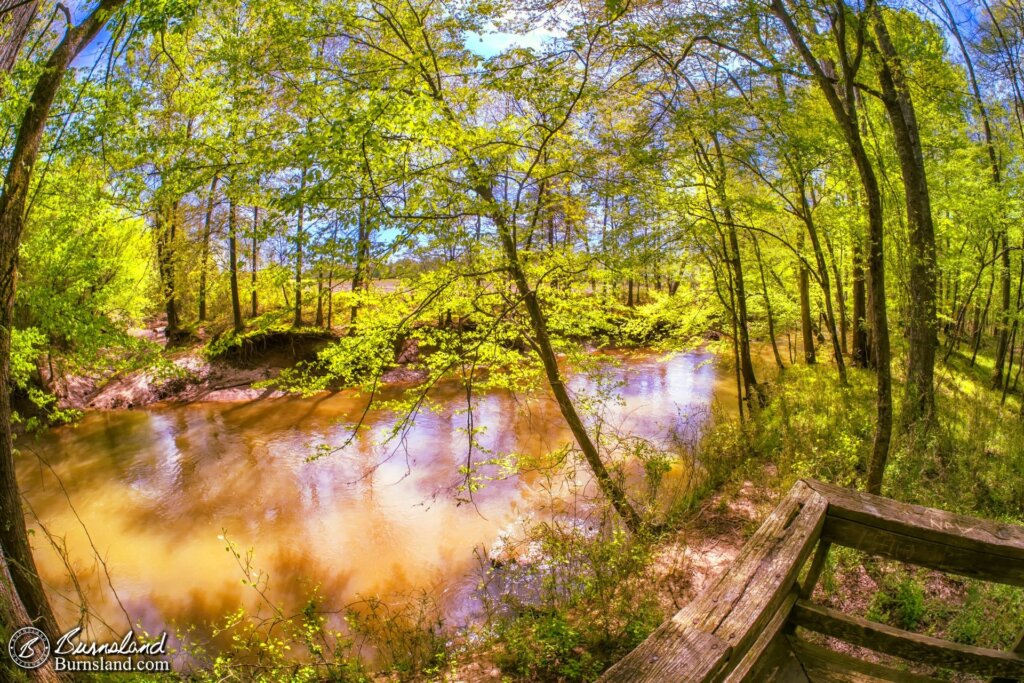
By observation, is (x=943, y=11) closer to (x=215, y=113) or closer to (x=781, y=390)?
(x=781, y=390)

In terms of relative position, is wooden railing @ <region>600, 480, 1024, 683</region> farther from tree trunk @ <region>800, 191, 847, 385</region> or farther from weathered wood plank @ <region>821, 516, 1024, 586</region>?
tree trunk @ <region>800, 191, 847, 385</region>

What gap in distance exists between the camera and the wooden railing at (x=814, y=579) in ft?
5.73

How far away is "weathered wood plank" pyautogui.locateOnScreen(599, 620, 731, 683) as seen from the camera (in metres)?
1.37

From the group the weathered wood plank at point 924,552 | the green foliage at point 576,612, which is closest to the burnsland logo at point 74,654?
the green foliage at point 576,612

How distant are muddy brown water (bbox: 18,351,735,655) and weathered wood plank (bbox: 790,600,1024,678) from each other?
4.55 meters

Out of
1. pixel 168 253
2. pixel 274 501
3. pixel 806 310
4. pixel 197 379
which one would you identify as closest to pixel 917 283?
pixel 806 310

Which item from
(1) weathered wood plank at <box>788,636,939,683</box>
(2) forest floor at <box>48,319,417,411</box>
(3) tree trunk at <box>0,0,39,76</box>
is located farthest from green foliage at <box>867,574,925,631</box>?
(2) forest floor at <box>48,319,417,411</box>

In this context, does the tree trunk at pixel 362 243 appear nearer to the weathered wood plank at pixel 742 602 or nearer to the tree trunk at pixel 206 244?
the tree trunk at pixel 206 244

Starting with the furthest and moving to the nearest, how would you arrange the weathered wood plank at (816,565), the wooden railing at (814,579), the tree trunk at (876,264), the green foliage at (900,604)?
the tree trunk at (876,264) < the green foliage at (900,604) < the weathered wood plank at (816,565) < the wooden railing at (814,579)

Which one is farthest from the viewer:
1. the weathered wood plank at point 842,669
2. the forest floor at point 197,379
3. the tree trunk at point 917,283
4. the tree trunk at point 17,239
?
the forest floor at point 197,379

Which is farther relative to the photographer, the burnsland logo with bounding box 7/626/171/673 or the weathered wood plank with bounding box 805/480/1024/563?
the burnsland logo with bounding box 7/626/171/673

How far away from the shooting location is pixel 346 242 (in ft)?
15.1

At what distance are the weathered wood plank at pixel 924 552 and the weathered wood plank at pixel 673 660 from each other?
1095mm

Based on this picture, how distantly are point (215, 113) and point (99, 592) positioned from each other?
698 centimetres
